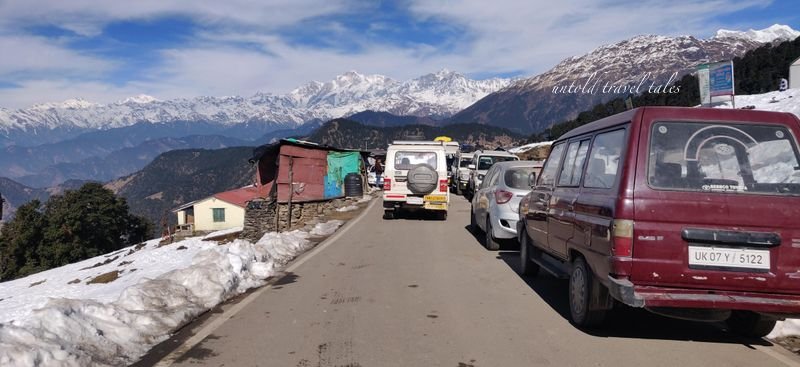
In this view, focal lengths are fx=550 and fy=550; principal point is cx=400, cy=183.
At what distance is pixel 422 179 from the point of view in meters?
16.2

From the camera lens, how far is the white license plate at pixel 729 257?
437cm

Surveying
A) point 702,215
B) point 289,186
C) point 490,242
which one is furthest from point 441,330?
point 289,186

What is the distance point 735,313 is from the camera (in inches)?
217

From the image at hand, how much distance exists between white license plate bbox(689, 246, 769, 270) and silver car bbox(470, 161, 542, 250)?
533 centimetres

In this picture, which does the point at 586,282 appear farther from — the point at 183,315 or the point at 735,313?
the point at 183,315

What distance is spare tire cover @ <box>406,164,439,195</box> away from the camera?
53.2ft

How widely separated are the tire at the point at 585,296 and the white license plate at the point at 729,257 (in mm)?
933

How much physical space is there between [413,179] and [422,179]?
27 cm

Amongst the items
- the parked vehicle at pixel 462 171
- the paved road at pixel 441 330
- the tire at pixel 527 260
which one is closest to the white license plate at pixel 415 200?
the paved road at pixel 441 330

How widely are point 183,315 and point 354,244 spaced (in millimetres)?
6349

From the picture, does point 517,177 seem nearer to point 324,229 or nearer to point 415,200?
point 415,200

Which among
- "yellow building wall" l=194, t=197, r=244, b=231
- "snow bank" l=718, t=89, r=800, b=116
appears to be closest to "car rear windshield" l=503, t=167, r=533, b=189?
"snow bank" l=718, t=89, r=800, b=116

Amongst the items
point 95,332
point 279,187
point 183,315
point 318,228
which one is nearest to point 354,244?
point 318,228

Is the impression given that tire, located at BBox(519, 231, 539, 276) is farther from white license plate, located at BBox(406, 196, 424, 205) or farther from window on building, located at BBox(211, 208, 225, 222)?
window on building, located at BBox(211, 208, 225, 222)
